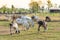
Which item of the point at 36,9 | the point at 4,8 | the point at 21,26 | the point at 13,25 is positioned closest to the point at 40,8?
the point at 36,9

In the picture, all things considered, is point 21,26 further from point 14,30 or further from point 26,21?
point 14,30

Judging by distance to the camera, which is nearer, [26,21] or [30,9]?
[26,21]

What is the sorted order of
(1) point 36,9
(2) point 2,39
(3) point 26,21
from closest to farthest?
(2) point 2,39, (3) point 26,21, (1) point 36,9

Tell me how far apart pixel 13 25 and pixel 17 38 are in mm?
1954

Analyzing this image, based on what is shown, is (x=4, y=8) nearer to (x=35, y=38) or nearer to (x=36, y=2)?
(x=36, y=2)

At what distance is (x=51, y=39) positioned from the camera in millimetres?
8914

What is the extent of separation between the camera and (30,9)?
43594 millimetres

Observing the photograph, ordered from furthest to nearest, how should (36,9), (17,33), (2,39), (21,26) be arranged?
(36,9) < (21,26) < (17,33) < (2,39)

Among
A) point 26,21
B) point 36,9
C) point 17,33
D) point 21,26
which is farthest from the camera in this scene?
point 36,9

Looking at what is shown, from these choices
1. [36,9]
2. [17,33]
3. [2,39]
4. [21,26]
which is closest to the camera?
[2,39]

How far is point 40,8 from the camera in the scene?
4325cm

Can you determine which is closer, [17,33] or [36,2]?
[17,33]

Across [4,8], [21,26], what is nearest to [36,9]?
[4,8]

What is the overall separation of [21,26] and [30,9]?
30034 mm
